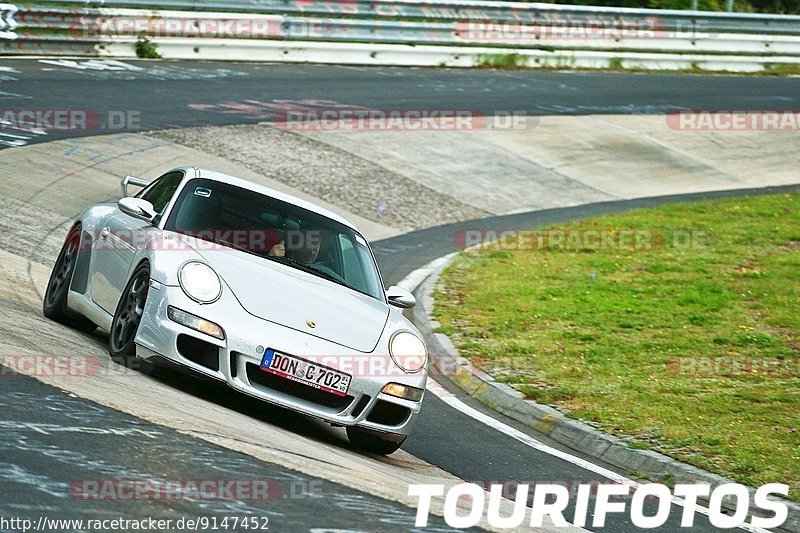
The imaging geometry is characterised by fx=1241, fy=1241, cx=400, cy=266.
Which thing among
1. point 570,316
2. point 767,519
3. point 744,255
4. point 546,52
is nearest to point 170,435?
point 767,519

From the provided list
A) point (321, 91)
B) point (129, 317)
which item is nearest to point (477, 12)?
point (321, 91)

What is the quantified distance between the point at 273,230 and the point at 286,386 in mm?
1533

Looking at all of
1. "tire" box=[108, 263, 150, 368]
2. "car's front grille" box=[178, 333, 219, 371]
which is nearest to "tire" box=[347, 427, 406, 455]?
"car's front grille" box=[178, 333, 219, 371]

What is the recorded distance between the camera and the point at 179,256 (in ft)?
24.4

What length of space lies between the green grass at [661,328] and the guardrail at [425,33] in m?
9.73

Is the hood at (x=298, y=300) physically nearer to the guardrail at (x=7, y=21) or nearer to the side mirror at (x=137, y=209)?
the side mirror at (x=137, y=209)

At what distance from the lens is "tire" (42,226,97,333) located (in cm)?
891

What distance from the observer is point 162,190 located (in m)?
8.87

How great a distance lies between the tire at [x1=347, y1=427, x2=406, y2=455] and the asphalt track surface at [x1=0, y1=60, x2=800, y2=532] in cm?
34

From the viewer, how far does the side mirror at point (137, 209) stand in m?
8.09

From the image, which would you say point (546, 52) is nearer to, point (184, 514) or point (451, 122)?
point (451, 122)

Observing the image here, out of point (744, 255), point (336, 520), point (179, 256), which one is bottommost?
point (744, 255)

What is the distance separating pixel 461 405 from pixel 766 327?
3861 mm

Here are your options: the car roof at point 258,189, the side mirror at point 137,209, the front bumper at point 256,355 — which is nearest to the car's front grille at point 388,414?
the front bumper at point 256,355
